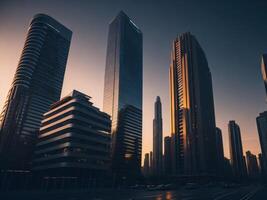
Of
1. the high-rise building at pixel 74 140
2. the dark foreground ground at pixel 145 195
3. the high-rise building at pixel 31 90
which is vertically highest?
the high-rise building at pixel 31 90

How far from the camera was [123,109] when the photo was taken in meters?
177

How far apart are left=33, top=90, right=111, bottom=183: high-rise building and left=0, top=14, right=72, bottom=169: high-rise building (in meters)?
43.2

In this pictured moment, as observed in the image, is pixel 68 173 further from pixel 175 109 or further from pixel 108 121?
pixel 175 109

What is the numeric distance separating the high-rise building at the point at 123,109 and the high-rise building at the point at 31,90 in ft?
149

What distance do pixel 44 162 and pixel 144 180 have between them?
7641 centimetres

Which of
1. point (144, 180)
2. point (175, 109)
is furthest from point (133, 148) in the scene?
point (175, 109)

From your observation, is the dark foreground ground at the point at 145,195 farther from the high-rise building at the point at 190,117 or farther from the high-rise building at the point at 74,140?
the high-rise building at the point at 190,117

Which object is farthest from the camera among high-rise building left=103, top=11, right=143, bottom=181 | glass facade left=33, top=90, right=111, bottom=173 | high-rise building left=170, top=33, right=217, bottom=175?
high-rise building left=103, top=11, right=143, bottom=181

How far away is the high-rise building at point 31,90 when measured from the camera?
135m

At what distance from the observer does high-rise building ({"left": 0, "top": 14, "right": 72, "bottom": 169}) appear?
135 metres

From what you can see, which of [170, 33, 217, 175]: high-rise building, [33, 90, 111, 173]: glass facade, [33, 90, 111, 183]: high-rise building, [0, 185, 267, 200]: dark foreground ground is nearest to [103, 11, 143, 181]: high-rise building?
[170, 33, 217, 175]: high-rise building

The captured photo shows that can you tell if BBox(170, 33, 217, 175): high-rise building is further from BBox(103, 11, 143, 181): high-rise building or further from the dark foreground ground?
the dark foreground ground

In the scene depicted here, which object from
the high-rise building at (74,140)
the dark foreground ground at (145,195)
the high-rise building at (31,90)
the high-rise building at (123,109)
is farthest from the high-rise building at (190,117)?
the dark foreground ground at (145,195)

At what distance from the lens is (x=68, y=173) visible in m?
83.8
